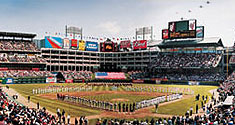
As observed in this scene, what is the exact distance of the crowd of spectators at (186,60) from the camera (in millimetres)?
86125

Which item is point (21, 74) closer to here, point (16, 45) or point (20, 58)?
point (20, 58)

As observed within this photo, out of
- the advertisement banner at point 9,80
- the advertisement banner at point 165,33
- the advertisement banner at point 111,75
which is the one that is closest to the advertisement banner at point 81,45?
the advertisement banner at point 111,75

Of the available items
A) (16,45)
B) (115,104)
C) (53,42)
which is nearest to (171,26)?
(53,42)

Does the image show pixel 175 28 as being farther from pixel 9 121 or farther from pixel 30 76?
pixel 9 121

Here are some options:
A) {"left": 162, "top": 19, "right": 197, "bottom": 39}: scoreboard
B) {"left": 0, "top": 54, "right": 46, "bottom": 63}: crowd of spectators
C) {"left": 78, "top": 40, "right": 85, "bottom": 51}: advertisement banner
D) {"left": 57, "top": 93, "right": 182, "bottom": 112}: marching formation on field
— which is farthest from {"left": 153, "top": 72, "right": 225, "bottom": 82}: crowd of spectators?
{"left": 0, "top": 54, "right": 46, "bottom": 63}: crowd of spectators

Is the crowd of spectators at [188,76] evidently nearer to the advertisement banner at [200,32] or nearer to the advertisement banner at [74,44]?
the advertisement banner at [200,32]

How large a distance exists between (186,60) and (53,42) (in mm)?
60284

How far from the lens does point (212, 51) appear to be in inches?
3588

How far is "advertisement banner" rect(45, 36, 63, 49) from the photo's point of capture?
4156 inches

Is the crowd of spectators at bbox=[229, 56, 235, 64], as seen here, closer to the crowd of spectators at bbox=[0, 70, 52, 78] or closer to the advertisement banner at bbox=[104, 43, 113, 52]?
the advertisement banner at bbox=[104, 43, 113, 52]

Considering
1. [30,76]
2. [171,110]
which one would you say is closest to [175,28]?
[30,76]

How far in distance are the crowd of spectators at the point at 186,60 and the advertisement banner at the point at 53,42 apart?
147 feet

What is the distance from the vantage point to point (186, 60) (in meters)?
93.1

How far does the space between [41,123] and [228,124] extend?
1561 centimetres
